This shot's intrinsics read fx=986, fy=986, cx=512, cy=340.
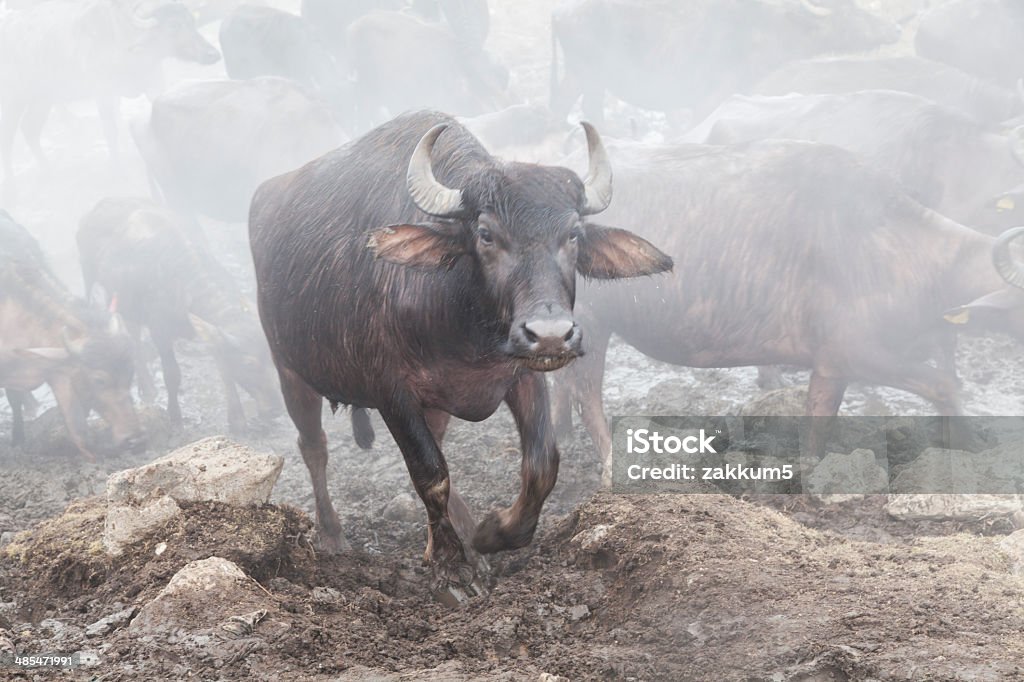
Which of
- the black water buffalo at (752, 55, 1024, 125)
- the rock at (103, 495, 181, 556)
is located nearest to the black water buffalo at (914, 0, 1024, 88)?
the black water buffalo at (752, 55, 1024, 125)

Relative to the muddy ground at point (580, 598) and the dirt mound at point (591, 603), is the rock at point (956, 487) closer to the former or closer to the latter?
the muddy ground at point (580, 598)

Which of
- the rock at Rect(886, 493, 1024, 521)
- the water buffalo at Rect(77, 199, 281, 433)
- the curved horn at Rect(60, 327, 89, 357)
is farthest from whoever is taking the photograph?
the water buffalo at Rect(77, 199, 281, 433)

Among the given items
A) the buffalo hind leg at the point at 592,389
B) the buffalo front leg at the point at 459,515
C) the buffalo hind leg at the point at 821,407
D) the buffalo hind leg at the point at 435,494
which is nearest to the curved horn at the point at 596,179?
the buffalo hind leg at the point at 435,494

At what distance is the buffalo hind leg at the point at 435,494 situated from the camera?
14.0 ft

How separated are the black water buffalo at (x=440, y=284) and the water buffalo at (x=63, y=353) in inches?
172

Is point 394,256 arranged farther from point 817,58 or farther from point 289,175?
point 817,58

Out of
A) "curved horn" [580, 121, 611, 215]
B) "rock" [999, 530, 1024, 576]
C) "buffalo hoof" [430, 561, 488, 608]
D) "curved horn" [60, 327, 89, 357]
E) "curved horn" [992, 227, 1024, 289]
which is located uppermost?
"curved horn" [580, 121, 611, 215]

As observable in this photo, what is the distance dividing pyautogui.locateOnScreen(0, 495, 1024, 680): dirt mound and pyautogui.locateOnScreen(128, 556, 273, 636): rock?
0.05 feet

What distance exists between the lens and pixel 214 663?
325 centimetres

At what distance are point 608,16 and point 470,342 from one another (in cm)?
1201

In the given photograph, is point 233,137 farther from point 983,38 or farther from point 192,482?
point 983,38

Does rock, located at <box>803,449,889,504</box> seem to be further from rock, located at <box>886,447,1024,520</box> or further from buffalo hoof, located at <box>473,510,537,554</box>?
buffalo hoof, located at <box>473,510,537,554</box>

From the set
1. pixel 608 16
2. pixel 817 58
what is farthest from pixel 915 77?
pixel 608 16

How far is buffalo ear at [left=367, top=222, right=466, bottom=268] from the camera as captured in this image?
152 inches
